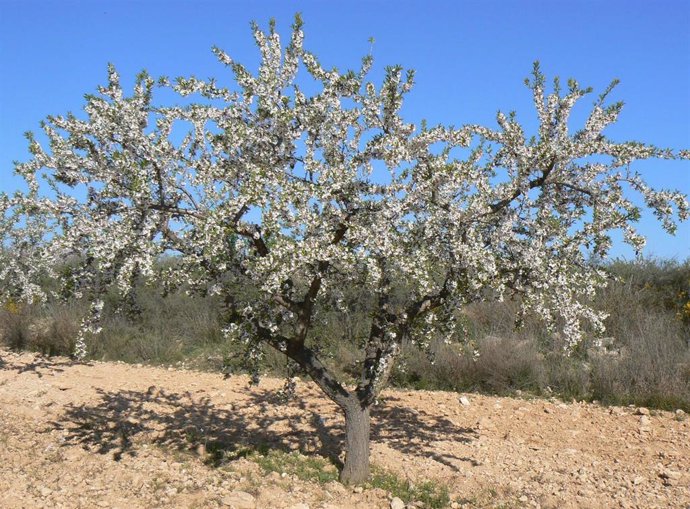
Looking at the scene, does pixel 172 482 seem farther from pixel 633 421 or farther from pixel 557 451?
pixel 633 421

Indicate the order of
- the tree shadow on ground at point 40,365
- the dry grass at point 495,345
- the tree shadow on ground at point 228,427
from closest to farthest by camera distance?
the tree shadow on ground at point 228,427 < the dry grass at point 495,345 < the tree shadow on ground at point 40,365

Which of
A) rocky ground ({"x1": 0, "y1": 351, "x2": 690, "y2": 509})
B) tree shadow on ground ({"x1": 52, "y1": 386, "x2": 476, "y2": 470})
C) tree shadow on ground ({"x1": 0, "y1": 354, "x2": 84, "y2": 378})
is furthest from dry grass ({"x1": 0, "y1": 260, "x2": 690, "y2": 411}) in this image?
tree shadow on ground ({"x1": 52, "y1": 386, "x2": 476, "y2": 470})

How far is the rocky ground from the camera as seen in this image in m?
6.98

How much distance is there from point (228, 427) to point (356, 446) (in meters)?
2.55

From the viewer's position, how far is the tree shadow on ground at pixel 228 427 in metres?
8.32

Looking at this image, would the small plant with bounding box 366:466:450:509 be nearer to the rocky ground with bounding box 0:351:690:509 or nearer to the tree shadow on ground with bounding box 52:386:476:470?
the rocky ground with bounding box 0:351:690:509

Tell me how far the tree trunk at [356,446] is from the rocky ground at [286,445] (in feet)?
0.68

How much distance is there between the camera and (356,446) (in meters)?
7.25

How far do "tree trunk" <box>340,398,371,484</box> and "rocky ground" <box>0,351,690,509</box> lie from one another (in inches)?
8.1

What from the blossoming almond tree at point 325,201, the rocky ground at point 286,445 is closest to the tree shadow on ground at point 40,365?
the rocky ground at point 286,445

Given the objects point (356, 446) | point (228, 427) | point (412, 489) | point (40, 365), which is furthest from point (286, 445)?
point (40, 365)

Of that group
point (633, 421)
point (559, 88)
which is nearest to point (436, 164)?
point (559, 88)

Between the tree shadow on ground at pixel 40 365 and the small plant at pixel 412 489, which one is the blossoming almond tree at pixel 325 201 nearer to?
the small plant at pixel 412 489

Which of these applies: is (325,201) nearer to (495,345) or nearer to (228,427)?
(228,427)
